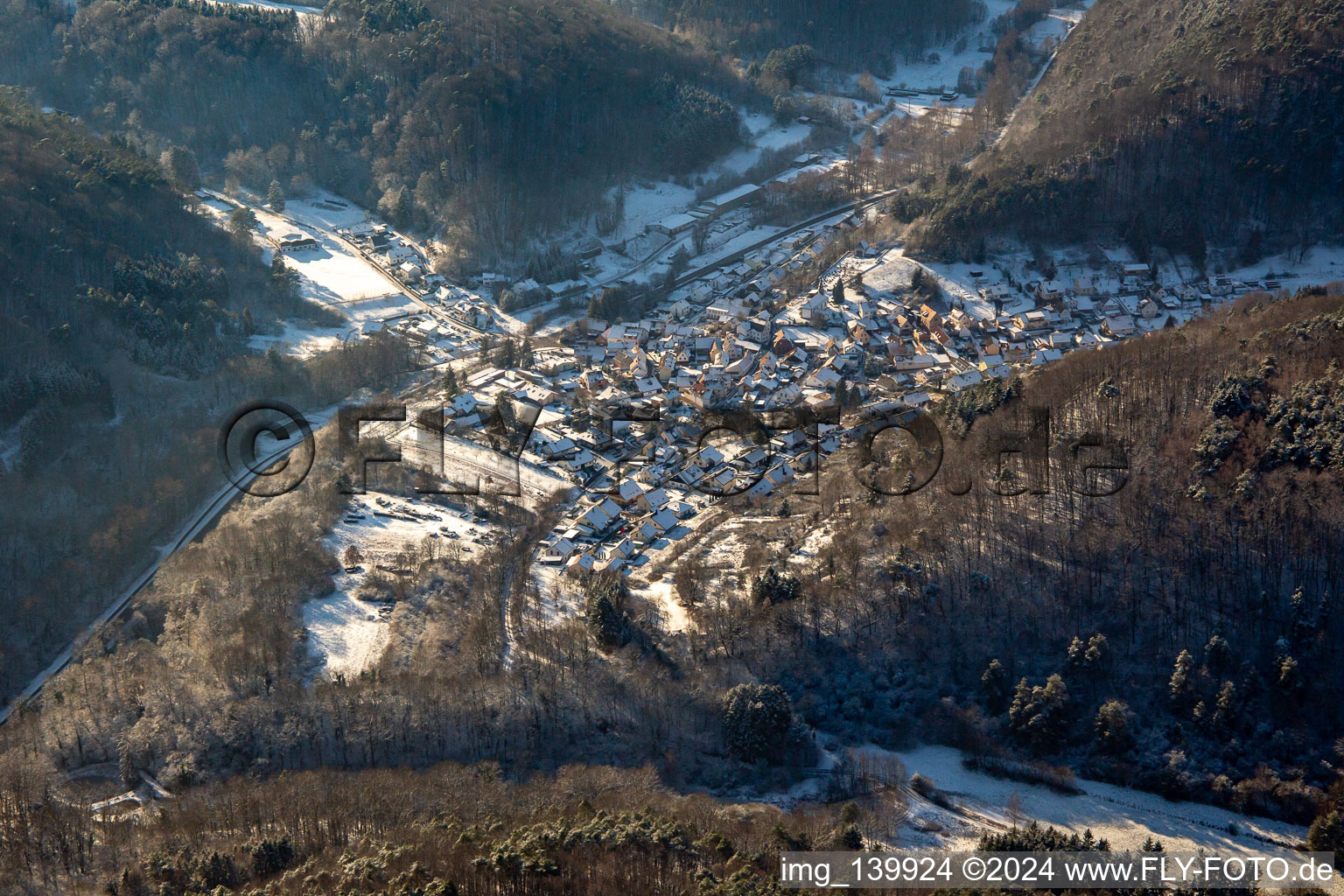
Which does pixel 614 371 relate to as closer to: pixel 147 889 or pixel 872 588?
pixel 872 588

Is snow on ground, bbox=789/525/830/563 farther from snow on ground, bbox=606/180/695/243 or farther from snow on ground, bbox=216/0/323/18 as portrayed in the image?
snow on ground, bbox=216/0/323/18

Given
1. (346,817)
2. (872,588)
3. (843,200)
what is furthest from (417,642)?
(843,200)

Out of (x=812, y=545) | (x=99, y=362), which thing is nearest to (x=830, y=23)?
(x=99, y=362)

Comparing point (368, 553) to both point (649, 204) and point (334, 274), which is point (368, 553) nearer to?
point (334, 274)

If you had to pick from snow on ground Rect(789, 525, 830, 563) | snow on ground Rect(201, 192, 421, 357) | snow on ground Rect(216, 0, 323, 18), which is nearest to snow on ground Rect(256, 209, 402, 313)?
snow on ground Rect(201, 192, 421, 357)

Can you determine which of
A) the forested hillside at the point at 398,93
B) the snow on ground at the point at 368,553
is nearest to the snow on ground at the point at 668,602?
the snow on ground at the point at 368,553

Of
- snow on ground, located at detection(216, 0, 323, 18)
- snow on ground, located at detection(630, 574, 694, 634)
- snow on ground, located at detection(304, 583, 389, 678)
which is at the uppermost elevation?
snow on ground, located at detection(216, 0, 323, 18)
